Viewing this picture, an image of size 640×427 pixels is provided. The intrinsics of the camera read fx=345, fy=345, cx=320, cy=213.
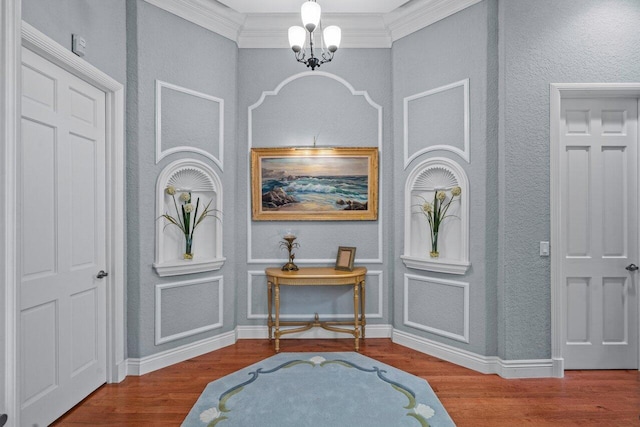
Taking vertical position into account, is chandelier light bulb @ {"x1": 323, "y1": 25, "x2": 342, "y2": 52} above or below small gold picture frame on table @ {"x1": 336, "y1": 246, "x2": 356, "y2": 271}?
above

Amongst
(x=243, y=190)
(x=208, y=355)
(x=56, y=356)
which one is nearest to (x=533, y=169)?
(x=243, y=190)

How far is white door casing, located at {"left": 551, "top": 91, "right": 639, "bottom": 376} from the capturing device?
305cm

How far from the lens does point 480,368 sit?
122 inches

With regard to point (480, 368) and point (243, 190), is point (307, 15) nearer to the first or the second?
point (243, 190)

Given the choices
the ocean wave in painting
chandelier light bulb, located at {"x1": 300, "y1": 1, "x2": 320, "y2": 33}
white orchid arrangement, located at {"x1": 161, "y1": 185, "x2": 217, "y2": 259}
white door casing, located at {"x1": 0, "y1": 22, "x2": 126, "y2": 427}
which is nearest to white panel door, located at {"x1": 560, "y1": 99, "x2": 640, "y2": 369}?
the ocean wave in painting

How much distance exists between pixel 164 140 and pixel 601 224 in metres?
4.05

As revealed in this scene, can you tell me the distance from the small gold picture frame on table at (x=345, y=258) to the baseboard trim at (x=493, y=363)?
1130mm

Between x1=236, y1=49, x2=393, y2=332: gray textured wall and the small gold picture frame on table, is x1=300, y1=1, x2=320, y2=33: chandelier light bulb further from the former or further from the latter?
the small gold picture frame on table

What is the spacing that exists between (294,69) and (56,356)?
3.39 m

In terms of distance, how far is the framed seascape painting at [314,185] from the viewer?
12.7ft

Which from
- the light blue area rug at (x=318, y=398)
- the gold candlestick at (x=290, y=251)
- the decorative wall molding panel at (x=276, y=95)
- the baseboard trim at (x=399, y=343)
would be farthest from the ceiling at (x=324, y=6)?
the light blue area rug at (x=318, y=398)

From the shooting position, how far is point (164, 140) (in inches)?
128

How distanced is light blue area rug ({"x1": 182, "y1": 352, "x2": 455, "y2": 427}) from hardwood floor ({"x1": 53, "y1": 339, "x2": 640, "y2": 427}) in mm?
149

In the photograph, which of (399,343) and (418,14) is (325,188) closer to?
(399,343)
